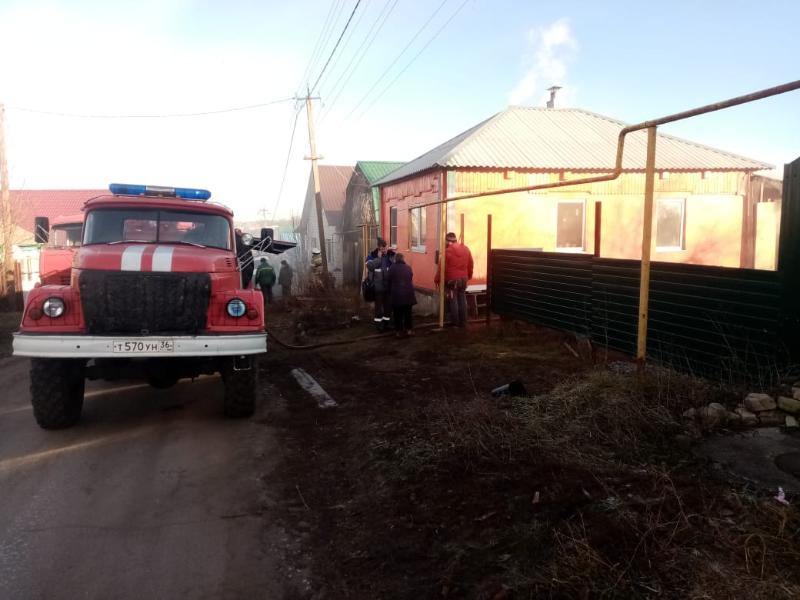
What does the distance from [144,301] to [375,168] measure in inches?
788

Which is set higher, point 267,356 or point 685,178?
point 685,178

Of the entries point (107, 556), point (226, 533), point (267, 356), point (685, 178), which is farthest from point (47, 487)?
point (685, 178)

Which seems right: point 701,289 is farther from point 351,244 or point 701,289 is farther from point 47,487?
point 351,244

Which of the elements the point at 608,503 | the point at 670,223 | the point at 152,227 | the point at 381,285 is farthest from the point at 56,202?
the point at 608,503

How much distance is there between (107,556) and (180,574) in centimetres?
51

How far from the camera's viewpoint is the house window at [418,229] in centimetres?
1456

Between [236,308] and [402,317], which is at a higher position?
[236,308]

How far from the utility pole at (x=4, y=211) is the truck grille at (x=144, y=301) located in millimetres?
14142

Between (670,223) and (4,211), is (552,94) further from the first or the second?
(4,211)

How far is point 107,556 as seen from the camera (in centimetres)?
343

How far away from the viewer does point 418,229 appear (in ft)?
49.8

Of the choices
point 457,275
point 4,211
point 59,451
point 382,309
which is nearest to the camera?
point 59,451

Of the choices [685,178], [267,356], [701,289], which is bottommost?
[267,356]

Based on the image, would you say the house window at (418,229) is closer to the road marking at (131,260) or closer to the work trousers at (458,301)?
the work trousers at (458,301)
